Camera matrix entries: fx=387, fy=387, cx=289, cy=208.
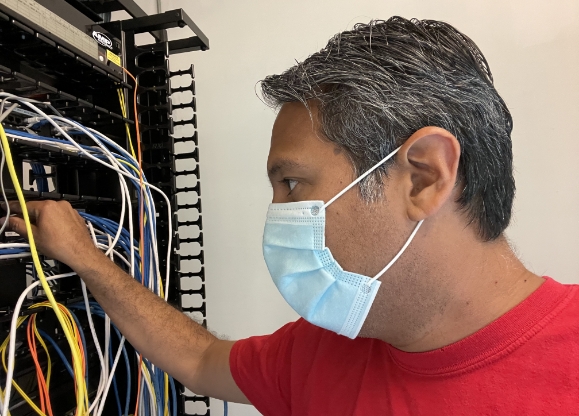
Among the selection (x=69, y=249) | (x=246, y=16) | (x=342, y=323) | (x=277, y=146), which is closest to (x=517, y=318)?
(x=342, y=323)

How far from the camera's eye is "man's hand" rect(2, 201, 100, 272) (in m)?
0.58

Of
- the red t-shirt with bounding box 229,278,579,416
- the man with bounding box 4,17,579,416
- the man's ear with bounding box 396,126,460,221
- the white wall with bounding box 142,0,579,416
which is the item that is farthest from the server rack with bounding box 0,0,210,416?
the man's ear with bounding box 396,126,460,221

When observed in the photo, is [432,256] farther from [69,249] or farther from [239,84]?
[239,84]

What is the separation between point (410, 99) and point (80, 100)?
1.75 ft

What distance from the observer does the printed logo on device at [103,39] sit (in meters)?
0.69

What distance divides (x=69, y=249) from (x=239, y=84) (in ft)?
2.38

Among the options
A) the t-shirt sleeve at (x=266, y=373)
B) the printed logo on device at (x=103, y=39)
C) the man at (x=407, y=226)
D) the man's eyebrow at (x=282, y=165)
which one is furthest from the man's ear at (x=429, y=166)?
the printed logo on device at (x=103, y=39)

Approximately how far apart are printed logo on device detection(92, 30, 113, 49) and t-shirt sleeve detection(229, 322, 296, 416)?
25.0 inches

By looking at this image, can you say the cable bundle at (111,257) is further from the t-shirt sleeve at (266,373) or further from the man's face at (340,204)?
the man's face at (340,204)

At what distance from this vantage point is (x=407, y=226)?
1.71 ft

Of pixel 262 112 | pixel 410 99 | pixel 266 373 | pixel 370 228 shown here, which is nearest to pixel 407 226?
pixel 370 228

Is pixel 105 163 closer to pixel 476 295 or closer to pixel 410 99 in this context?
pixel 410 99

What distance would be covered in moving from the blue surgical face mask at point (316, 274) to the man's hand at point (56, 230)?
305 mm

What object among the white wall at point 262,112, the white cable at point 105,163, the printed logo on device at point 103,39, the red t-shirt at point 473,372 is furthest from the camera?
the white wall at point 262,112
